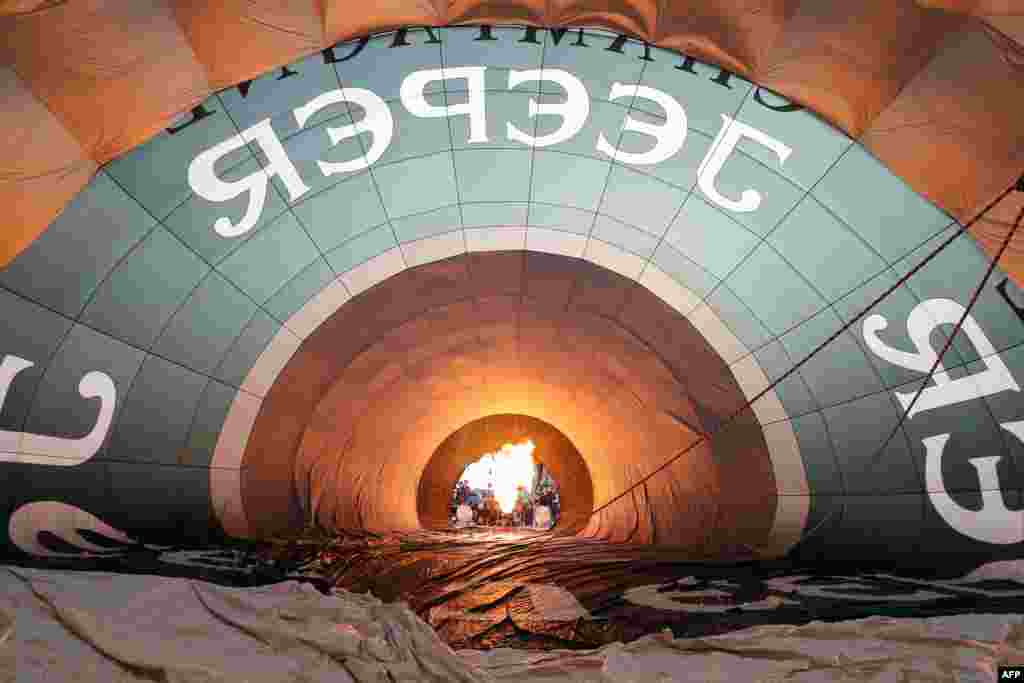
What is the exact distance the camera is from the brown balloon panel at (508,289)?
6.80 metres

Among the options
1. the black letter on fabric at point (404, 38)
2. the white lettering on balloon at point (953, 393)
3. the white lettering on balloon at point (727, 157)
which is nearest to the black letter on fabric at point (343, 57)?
the black letter on fabric at point (404, 38)

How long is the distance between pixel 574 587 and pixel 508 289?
4819 millimetres

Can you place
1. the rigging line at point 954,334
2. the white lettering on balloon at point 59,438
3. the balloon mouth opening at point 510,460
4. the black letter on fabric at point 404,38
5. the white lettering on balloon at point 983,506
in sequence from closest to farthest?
the rigging line at point 954,334, the black letter on fabric at point 404,38, the white lettering on balloon at point 59,438, the white lettering on balloon at point 983,506, the balloon mouth opening at point 510,460

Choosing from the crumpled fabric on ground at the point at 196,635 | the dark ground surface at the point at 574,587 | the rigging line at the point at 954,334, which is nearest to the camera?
the crumpled fabric on ground at the point at 196,635

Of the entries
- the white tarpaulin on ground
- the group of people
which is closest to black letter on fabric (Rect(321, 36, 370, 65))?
the white tarpaulin on ground

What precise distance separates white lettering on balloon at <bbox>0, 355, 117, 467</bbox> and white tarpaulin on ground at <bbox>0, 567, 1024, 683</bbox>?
2828mm

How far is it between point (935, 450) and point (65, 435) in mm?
9872

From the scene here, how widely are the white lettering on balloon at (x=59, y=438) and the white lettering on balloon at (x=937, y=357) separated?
878cm

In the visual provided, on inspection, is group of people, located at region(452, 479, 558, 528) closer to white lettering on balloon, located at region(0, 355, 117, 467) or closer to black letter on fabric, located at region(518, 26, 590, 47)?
white lettering on balloon, located at region(0, 355, 117, 467)

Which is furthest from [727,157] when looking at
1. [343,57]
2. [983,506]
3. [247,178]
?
[247,178]

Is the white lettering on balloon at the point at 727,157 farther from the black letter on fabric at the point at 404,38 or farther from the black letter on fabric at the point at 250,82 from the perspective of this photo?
the black letter on fabric at the point at 250,82

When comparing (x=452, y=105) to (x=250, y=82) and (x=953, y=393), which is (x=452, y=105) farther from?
(x=953, y=393)

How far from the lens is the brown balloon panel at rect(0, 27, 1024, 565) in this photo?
680 centimetres

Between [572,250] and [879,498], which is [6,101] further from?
[879,498]
